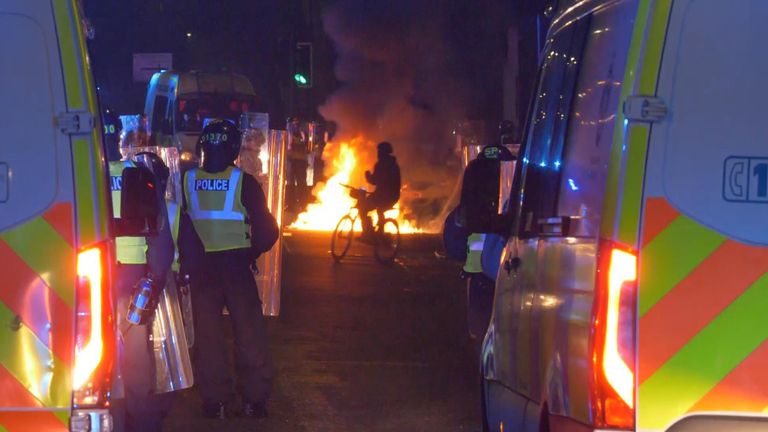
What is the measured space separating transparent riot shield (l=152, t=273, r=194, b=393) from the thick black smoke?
17.5 m

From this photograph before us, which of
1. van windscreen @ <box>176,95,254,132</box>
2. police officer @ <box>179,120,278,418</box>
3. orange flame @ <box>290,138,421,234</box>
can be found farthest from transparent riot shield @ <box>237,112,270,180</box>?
van windscreen @ <box>176,95,254,132</box>

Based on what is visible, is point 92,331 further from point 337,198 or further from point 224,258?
point 337,198

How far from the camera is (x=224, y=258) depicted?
7.68 m

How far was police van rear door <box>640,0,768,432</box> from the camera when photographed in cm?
337

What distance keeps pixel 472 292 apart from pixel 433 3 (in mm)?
20046

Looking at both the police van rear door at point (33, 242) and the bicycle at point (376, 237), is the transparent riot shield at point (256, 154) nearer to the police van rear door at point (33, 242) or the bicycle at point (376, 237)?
the police van rear door at point (33, 242)

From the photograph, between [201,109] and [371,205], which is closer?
[371,205]

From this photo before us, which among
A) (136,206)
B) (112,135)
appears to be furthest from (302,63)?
(136,206)

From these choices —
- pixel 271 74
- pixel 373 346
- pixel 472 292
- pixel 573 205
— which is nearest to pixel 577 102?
pixel 573 205

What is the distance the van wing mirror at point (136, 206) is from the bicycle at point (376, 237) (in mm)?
12489

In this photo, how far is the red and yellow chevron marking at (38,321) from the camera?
3.74 metres

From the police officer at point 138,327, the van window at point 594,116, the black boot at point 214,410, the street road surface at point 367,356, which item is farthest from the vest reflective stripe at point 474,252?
the van window at point 594,116

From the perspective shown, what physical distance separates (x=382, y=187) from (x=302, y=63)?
7.57 feet

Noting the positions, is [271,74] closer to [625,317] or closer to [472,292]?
[472,292]
